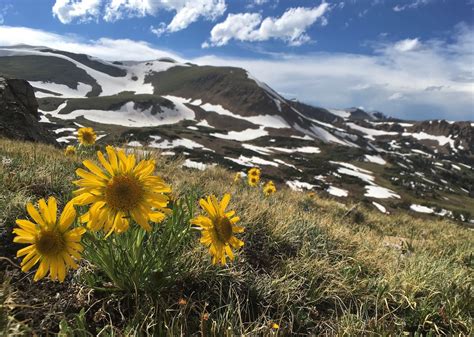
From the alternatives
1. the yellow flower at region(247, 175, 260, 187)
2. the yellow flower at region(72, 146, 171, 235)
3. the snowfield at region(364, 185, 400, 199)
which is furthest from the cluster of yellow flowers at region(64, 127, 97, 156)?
the snowfield at region(364, 185, 400, 199)

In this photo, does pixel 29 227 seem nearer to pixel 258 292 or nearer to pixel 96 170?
pixel 96 170

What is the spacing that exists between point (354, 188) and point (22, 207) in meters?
84.6

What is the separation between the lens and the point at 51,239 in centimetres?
238

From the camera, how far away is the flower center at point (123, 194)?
2.30 meters

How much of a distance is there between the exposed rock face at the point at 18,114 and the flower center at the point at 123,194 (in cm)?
1166

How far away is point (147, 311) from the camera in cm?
292

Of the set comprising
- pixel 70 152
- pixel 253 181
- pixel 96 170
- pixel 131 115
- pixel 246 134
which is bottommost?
pixel 246 134

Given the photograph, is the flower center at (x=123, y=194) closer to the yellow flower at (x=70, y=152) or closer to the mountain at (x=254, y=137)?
the yellow flower at (x=70, y=152)

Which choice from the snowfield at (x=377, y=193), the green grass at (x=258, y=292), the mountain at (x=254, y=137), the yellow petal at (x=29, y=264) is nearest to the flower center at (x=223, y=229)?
the green grass at (x=258, y=292)

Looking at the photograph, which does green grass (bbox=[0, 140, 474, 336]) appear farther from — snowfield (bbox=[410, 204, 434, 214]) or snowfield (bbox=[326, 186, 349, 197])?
snowfield (bbox=[410, 204, 434, 214])

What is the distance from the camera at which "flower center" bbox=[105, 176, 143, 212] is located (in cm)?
230

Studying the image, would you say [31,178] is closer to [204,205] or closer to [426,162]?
[204,205]

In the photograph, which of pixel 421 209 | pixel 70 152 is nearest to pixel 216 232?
pixel 70 152

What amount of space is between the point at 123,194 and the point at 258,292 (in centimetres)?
188
